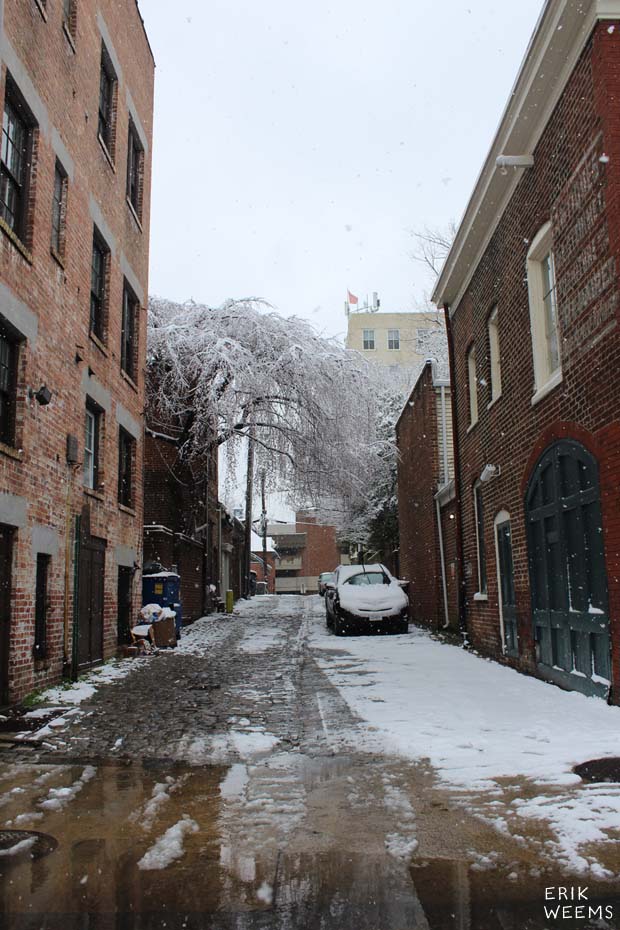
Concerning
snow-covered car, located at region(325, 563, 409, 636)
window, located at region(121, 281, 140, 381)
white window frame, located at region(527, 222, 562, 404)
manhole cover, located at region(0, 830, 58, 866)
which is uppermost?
window, located at region(121, 281, 140, 381)

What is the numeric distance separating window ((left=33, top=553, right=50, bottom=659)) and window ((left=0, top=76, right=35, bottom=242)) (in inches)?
156

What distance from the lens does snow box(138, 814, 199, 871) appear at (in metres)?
3.73

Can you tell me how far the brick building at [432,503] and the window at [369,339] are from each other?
46.5m

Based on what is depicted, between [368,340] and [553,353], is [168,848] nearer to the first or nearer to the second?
[553,353]

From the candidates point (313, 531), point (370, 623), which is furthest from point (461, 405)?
point (313, 531)

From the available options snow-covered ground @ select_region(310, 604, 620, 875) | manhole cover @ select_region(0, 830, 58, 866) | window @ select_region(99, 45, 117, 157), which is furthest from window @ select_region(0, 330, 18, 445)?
window @ select_region(99, 45, 117, 157)

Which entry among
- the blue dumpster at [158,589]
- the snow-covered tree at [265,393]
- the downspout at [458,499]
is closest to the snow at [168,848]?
the downspout at [458,499]

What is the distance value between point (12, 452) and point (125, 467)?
6.36 m

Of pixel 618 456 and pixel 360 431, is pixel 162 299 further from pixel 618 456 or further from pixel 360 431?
pixel 618 456

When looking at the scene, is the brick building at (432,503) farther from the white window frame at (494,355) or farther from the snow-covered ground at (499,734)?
the snow-covered ground at (499,734)

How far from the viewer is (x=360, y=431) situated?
74.1 ft

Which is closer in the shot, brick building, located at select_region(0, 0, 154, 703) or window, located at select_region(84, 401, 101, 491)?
brick building, located at select_region(0, 0, 154, 703)

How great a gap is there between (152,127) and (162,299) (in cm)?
622

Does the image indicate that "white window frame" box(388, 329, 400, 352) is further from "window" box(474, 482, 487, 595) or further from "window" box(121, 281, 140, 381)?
"window" box(474, 482, 487, 595)
